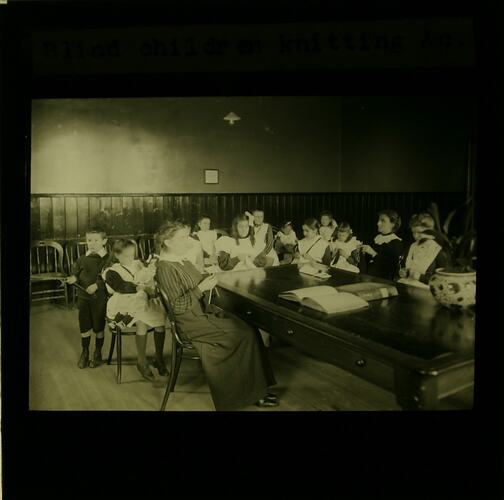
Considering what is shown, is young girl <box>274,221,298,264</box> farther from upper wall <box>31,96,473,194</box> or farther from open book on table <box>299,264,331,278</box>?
upper wall <box>31,96,473,194</box>

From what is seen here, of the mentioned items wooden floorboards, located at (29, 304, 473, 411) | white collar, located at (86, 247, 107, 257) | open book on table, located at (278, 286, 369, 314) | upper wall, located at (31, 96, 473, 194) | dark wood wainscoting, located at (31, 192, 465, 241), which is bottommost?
wooden floorboards, located at (29, 304, 473, 411)

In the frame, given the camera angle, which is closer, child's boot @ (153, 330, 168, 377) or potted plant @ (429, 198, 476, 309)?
potted plant @ (429, 198, 476, 309)

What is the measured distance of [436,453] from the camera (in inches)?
88.5

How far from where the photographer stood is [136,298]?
2346 mm

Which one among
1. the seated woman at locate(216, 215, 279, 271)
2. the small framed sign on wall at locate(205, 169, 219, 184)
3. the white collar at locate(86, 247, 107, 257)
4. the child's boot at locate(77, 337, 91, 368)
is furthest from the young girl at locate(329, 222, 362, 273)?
the child's boot at locate(77, 337, 91, 368)

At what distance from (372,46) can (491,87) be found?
53cm

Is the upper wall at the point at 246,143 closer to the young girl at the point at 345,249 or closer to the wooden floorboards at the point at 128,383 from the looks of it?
the young girl at the point at 345,249

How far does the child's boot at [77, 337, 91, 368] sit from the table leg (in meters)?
1.30

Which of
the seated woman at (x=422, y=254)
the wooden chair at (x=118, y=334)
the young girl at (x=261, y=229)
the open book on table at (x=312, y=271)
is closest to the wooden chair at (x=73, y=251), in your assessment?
the wooden chair at (x=118, y=334)

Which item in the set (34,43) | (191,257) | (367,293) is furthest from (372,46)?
(34,43)

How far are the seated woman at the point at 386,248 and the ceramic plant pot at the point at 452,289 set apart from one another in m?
0.19

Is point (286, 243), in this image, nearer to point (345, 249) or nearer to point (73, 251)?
point (345, 249)

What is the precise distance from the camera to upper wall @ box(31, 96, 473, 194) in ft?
7.46

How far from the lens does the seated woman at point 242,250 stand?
7.72ft
